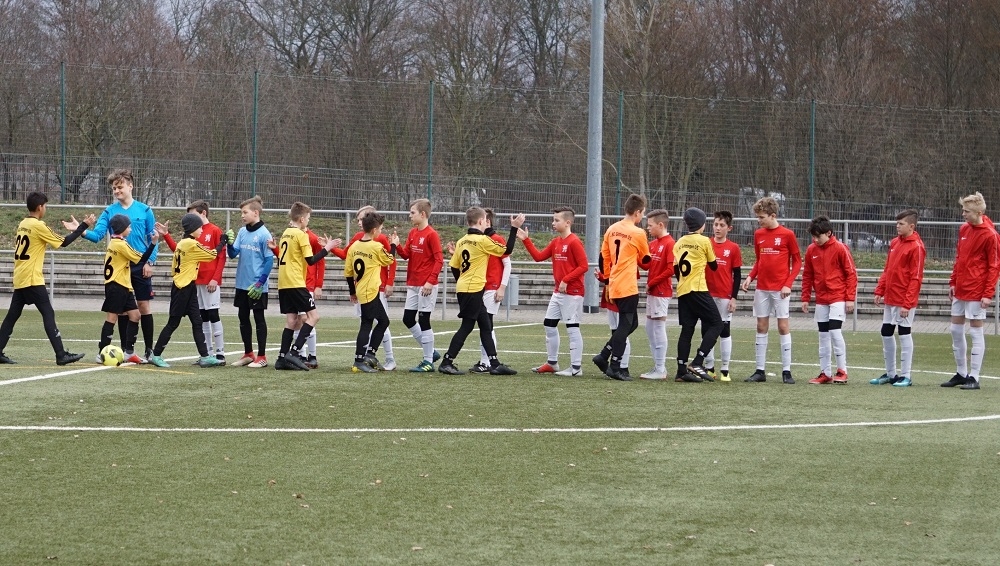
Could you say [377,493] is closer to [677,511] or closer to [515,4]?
[677,511]

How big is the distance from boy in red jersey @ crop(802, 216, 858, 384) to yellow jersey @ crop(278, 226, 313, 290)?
509 cm

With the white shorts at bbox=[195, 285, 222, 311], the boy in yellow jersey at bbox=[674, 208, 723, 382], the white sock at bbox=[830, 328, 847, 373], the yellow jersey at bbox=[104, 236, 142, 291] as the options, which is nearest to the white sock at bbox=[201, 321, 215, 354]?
the white shorts at bbox=[195, 285, 222, 311]

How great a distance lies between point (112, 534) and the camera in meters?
5.52

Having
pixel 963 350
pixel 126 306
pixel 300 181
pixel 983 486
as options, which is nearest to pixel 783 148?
pixel 300 181

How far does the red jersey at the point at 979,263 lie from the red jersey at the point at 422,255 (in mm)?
5188

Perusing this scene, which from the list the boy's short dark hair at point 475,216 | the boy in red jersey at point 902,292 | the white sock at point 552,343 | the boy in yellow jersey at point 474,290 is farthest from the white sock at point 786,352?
the boy's short dark hair at point 475,216

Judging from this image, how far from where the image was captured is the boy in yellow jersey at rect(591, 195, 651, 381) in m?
11.9

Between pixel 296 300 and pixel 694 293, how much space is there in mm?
3972

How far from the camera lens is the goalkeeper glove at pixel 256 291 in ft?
39.6

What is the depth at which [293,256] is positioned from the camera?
1207 cm

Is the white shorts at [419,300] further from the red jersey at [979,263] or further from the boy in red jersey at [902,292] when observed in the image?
the red jersey at [979,263]

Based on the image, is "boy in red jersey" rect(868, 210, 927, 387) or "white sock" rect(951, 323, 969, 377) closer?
"white sock" rect(951, 323, 969, 377)

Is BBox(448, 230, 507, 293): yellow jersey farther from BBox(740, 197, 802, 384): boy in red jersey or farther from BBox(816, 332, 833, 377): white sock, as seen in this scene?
BBox(816, 332, 833, 377): white sock

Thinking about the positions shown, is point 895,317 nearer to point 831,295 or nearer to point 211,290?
point 831,295
